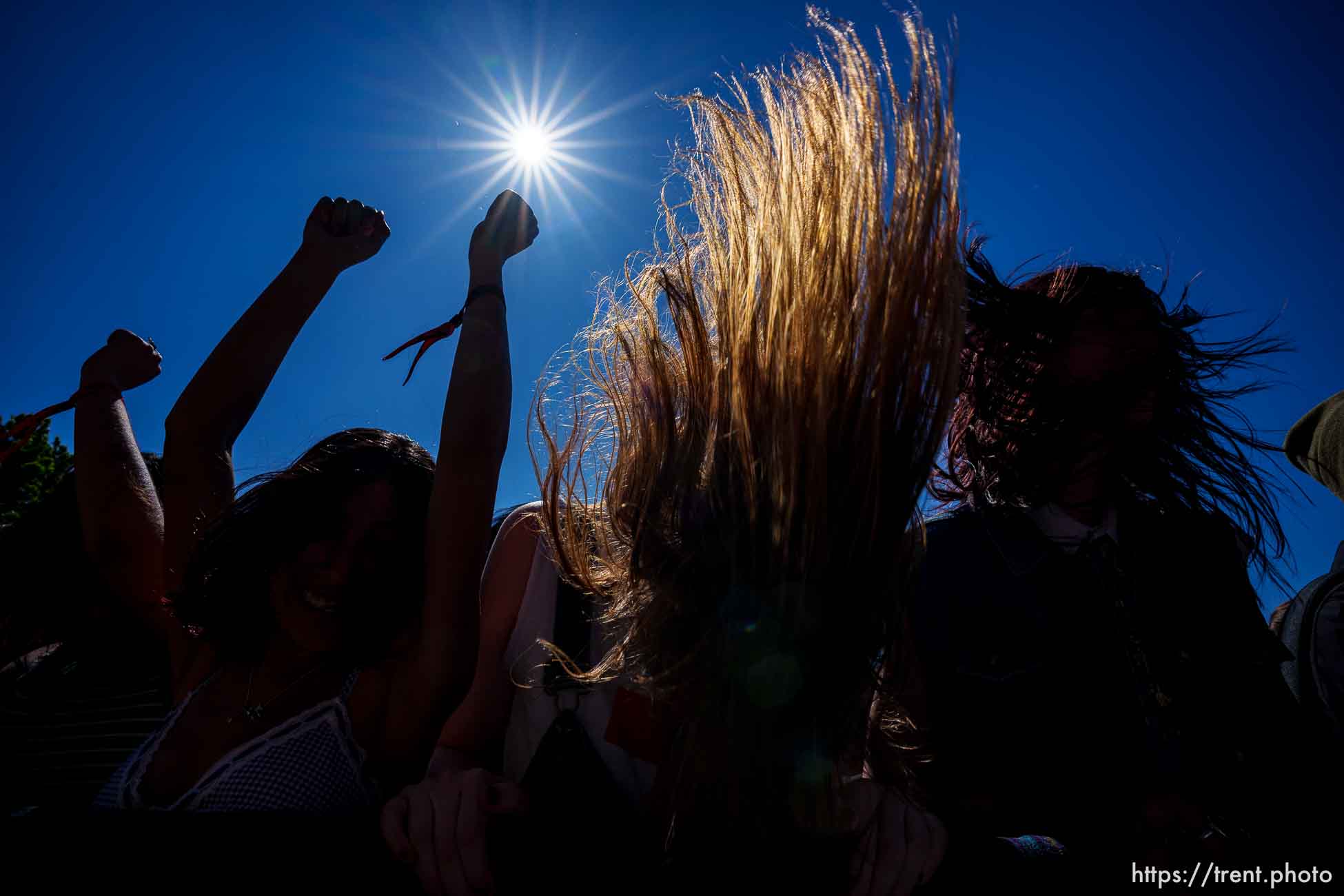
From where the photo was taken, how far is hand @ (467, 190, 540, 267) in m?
1.69

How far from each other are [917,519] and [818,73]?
2.21 ft

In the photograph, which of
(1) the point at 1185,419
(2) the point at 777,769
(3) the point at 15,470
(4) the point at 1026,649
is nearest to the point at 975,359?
(1) the point at 1185,419

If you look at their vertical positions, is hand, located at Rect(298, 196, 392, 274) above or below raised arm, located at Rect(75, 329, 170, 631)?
above

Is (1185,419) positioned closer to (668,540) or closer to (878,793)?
(878,793)

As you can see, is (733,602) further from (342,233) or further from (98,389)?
(98,389)

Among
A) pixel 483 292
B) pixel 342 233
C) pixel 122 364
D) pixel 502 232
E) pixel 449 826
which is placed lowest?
pixel 449 826

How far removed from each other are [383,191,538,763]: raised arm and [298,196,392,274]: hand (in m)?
0.93

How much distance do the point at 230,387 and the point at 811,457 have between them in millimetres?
1955

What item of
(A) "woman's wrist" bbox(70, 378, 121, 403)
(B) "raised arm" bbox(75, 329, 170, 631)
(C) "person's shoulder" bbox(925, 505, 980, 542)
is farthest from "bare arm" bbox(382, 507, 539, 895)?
(A) "woman's wrist" bbox(70, 378, 121, 403)

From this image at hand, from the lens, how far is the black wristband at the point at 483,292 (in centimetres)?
164

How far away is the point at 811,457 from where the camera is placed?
75 cm

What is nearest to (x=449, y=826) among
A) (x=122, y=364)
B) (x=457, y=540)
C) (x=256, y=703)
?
(x=457, y=540)

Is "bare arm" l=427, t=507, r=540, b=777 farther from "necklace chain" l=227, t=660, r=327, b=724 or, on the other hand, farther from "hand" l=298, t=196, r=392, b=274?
"hand" l=298, t=196, r=392, b=274

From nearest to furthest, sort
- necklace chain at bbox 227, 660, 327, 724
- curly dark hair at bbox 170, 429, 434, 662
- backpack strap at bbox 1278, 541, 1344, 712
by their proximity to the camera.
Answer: necklace chain at bbox 227, 660, 327, 724 → curly dark hair at bbox 170, 429, 434, 662 → backpack strap at bbox 1278, 541, 1344, 712
